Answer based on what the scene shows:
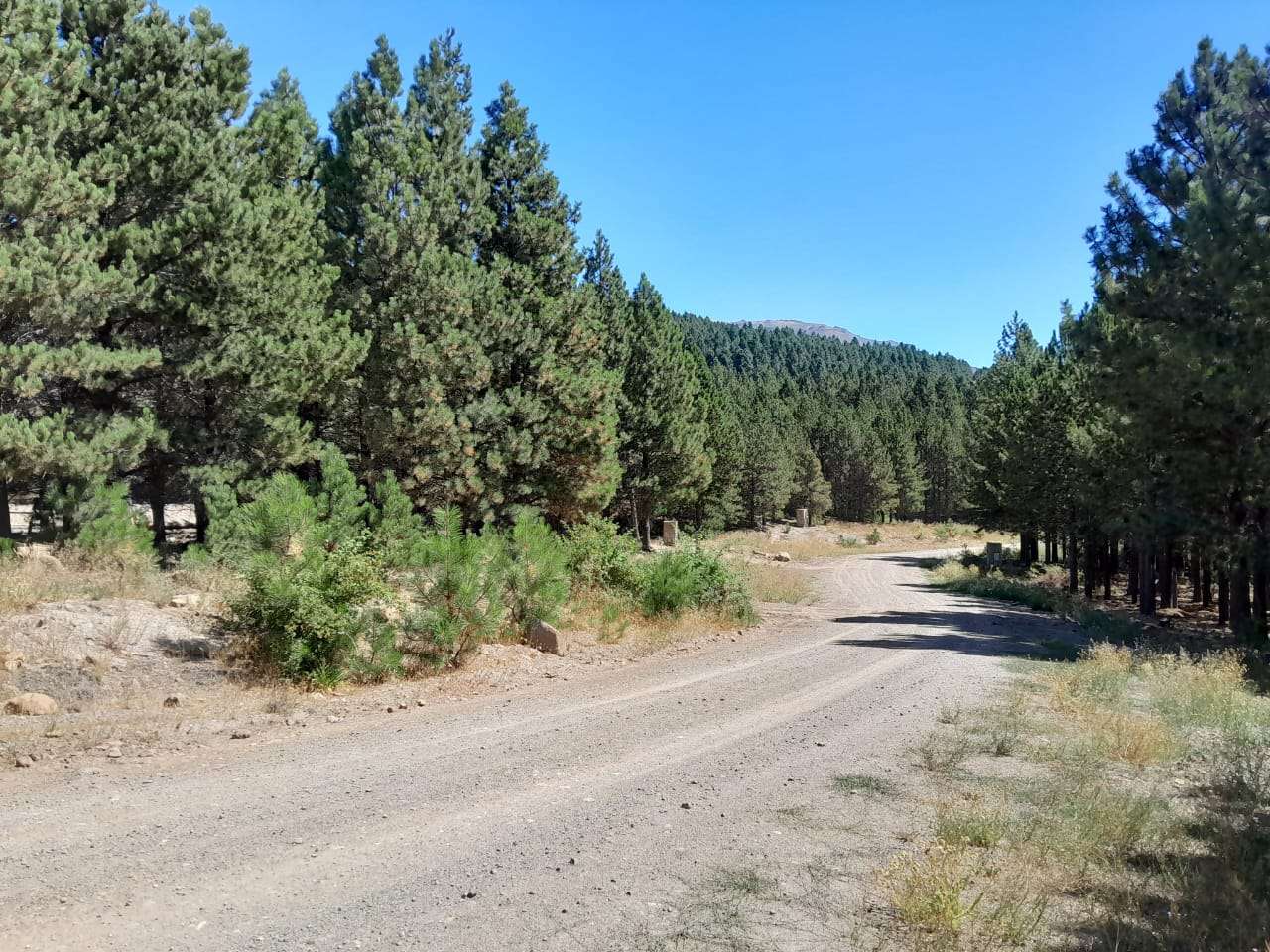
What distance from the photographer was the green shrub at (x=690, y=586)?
1677 centimetres

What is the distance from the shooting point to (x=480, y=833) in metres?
5.41

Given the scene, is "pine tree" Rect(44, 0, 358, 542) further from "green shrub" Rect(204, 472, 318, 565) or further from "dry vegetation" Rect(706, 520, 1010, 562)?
"dry vegetation" Rect(706, 520, 1010, 562)

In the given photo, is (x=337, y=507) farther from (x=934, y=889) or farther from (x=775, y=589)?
(x=775, y=589)

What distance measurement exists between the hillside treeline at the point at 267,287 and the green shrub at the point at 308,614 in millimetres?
5626

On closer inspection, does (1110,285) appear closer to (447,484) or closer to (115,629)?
(447,484)

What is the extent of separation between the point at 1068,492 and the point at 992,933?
32552 mm

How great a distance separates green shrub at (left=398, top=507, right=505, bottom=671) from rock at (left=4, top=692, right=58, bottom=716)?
3928mm

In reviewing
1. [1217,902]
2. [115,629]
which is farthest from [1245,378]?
[115,629]

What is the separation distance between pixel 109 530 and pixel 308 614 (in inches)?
245

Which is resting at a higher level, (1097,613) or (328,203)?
A: (328,203)

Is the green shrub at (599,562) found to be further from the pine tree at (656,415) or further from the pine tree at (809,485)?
the pine tree at (809,485)

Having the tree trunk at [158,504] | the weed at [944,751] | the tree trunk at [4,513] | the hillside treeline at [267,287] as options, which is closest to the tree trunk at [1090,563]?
the hillside treeline at [267,287]

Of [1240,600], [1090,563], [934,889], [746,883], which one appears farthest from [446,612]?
[1090,563]

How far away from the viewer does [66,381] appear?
49.1ft
